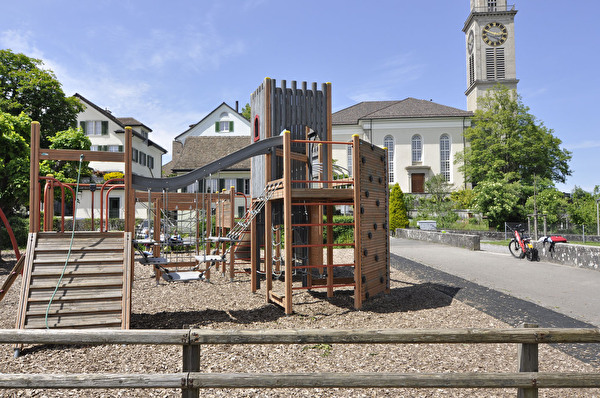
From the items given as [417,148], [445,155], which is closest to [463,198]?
[445,155]

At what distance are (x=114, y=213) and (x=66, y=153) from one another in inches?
1140

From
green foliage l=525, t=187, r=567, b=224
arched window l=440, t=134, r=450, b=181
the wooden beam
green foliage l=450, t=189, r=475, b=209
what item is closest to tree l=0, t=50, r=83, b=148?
the wooden beam

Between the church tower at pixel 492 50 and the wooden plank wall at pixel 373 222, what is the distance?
5669 centimetres

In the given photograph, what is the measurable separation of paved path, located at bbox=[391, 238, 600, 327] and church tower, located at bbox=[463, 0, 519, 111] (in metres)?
49.5

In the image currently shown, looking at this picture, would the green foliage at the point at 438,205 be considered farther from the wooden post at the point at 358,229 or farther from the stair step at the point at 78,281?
the stair step at the point at 78,281

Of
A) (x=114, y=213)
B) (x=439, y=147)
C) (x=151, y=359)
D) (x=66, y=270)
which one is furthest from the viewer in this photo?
(x=439, y=147)

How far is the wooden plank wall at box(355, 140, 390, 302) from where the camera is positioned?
816cm

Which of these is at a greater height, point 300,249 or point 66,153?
point 66,153

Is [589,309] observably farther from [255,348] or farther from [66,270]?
[66,270]

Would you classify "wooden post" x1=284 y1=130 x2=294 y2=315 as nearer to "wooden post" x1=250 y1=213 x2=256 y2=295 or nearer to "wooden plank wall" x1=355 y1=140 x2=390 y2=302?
"wooden plank wall" x1=355 y1=140 x2=390 y2=302

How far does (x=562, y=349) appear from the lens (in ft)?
18.3

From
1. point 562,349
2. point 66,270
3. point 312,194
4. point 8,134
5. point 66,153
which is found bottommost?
point 562,349

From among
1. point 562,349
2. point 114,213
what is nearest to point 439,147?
point 114,213

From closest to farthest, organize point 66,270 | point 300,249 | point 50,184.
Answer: point 66,270
point 50,184
point 300,249
